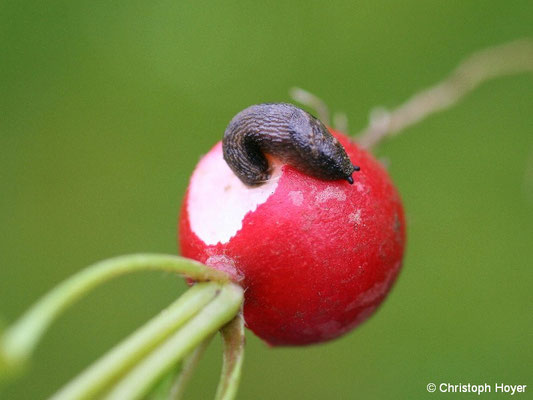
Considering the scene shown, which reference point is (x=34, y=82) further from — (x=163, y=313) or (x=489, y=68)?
(x=163, y=313)

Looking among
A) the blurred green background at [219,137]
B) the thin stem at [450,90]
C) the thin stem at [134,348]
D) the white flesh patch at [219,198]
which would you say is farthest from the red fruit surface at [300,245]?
the blurred green background at [219,137]

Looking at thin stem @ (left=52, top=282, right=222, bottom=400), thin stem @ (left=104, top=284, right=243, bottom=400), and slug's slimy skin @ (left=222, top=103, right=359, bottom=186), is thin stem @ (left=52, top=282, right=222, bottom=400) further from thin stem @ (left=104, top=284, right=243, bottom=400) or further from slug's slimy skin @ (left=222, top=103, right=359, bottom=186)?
slug's slimy skin @ (left=222, top=103, right=359, bottom=186)

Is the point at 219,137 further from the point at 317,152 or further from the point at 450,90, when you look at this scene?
the point at 317,152

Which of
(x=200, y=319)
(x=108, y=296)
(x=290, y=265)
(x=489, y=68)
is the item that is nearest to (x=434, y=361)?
(x=489, y=68)

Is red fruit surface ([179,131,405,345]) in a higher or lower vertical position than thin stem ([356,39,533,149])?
lower

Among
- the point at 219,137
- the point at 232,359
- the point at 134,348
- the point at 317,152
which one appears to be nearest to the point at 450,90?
the point at 317,152

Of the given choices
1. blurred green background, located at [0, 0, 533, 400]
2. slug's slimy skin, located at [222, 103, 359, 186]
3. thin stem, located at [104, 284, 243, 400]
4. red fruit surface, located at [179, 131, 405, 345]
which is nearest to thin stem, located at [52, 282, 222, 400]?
thin stem, located at [104, 284, 243, 400]
